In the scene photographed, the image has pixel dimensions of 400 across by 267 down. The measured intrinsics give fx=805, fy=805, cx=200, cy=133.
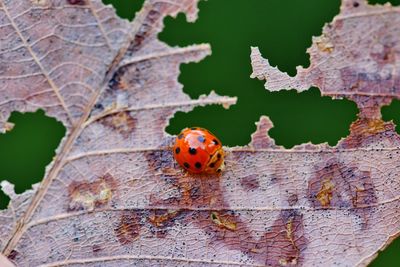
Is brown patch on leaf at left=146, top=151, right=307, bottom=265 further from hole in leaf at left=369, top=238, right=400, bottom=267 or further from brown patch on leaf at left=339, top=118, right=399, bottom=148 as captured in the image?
hole in leaf at left=369, top=238, right=400, bottom=267

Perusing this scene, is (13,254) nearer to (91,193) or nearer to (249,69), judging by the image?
(91,193)

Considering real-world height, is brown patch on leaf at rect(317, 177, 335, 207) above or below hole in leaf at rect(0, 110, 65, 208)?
below

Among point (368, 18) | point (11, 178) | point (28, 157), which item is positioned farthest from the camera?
point (28, 157)

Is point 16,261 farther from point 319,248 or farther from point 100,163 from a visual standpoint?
point 319,248

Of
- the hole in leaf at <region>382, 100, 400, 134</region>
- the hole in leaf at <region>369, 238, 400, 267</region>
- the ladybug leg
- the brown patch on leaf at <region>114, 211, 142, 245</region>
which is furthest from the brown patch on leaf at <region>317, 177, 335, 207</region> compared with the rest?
the hole in leaf at <region>369, 238, 400, 267</region>

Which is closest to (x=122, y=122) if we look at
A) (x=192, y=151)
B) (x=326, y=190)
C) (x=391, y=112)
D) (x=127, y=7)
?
(x=192, y=151)

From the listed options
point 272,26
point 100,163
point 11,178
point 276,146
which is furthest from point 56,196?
point 272,26
